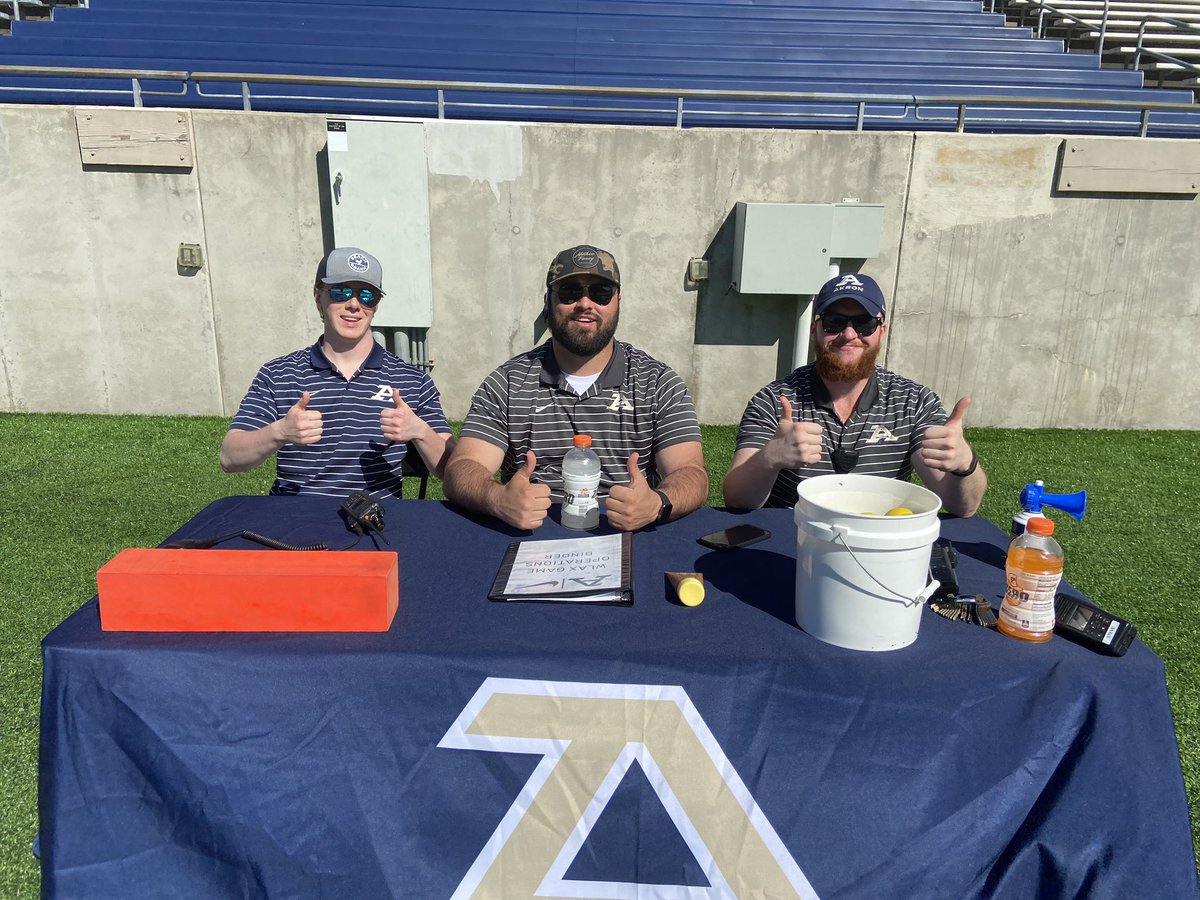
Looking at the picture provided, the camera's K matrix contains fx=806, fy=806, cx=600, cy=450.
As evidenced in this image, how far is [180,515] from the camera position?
14.5ft

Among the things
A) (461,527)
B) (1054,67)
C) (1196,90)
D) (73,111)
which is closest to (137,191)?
(73,111)

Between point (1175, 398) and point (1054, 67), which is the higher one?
point (1054, 67)

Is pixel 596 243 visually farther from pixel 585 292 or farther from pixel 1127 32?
pixel 1127 32

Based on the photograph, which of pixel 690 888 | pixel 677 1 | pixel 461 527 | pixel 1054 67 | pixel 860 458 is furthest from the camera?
pixel 677 1

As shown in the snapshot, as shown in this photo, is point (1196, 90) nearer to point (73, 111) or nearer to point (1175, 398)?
point (1175, 398)

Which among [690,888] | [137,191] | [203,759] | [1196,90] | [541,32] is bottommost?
[690,888]

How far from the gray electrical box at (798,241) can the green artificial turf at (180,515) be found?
126cm

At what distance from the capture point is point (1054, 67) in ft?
29.7

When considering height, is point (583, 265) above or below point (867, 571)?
above

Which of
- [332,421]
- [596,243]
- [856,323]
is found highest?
[596,243]

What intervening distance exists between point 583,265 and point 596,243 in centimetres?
391

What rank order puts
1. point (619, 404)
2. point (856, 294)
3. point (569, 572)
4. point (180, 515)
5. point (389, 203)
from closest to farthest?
point (569, 572) < point (856, 294) < point (619, 404) < point (180, 515) < point (389, 203)

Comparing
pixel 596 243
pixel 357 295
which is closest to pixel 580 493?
pixel 357 295

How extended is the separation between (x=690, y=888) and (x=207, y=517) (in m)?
1.59
